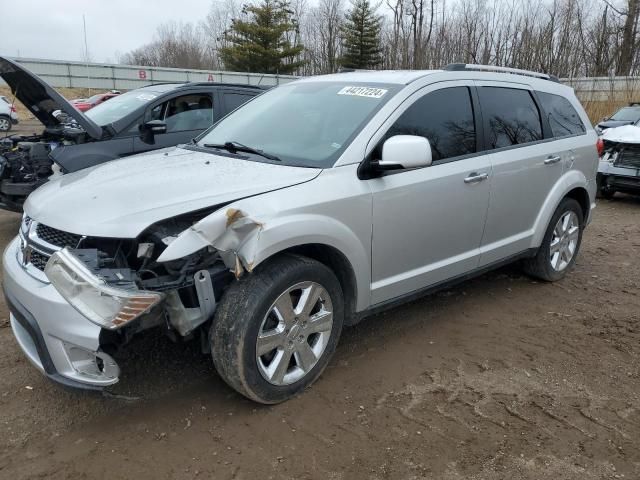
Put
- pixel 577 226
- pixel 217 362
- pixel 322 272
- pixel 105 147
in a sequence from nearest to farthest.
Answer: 1. pixel 217 362
2. pixel 322 272
3. pixel 577 226
4. pixel 105 147

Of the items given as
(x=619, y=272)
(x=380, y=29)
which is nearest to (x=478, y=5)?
(x=380, y=29)

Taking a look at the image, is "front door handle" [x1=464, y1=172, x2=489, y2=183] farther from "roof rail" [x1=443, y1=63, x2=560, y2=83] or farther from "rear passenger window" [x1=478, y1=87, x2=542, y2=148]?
"roof rail" [x1=443, y1=63, x2=560, y2=83]

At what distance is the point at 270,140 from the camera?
3490 mm

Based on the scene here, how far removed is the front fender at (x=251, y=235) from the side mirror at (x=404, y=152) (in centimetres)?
46

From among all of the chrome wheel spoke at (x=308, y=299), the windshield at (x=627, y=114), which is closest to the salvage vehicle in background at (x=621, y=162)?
the windshield at (x=627, y=114)

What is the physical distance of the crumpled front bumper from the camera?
242 cm

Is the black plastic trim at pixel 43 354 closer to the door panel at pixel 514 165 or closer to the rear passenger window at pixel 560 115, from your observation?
the door panel at pixel 514 165

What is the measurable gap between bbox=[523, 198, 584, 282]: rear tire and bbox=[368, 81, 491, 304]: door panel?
1.17 m

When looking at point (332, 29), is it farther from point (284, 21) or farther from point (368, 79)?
point (368, 79)

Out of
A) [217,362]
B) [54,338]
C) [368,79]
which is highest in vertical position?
[368,79]

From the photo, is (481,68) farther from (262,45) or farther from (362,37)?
(362,37)

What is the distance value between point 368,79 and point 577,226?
2.76 metres

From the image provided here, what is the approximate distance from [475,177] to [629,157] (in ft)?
21.5

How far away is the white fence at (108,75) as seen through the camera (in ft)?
112
